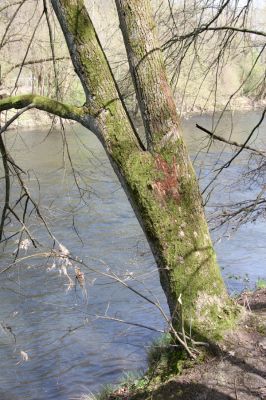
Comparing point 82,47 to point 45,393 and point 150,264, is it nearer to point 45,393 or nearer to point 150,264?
point 45,393

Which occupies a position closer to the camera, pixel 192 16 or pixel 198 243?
pixel 198 243

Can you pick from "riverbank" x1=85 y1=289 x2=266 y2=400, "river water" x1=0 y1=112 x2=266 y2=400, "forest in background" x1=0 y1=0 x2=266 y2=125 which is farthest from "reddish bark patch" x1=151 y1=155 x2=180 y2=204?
"forest in background" x1=0 y1=0 x2=266 y2=125

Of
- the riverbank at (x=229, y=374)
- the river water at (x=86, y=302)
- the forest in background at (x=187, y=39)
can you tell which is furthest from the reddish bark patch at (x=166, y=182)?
the forest in background at (x=187, y=39)

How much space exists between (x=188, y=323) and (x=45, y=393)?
2.91 meters

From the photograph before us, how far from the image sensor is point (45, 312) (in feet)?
25.6

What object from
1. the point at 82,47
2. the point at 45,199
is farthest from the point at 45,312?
the point at 45,199

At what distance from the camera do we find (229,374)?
3.36 m

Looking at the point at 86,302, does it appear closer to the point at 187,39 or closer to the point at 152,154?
the point at 152,154

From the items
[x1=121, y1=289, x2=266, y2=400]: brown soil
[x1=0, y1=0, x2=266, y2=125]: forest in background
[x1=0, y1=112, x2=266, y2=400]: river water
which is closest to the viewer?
[x1=121, y1=289, x2=266, y2=400]: brown soil

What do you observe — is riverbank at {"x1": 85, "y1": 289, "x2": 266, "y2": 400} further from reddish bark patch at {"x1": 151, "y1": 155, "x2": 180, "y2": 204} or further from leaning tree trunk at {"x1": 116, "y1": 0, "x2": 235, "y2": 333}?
reddish bark patch at {"x1": 151, "y1": 155, "x2": 180, "y2": 204}

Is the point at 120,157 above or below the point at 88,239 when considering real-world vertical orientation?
above

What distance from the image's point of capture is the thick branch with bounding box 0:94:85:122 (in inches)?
141

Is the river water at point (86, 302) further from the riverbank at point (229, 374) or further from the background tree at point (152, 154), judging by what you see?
the riverbank at point (229, 374)

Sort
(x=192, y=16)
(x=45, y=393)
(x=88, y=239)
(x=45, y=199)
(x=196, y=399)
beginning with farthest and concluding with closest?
(x=45, y=199), (x=88, y=239), (x=45, y=393), (x=192, y=16), (x=196, y=399)
